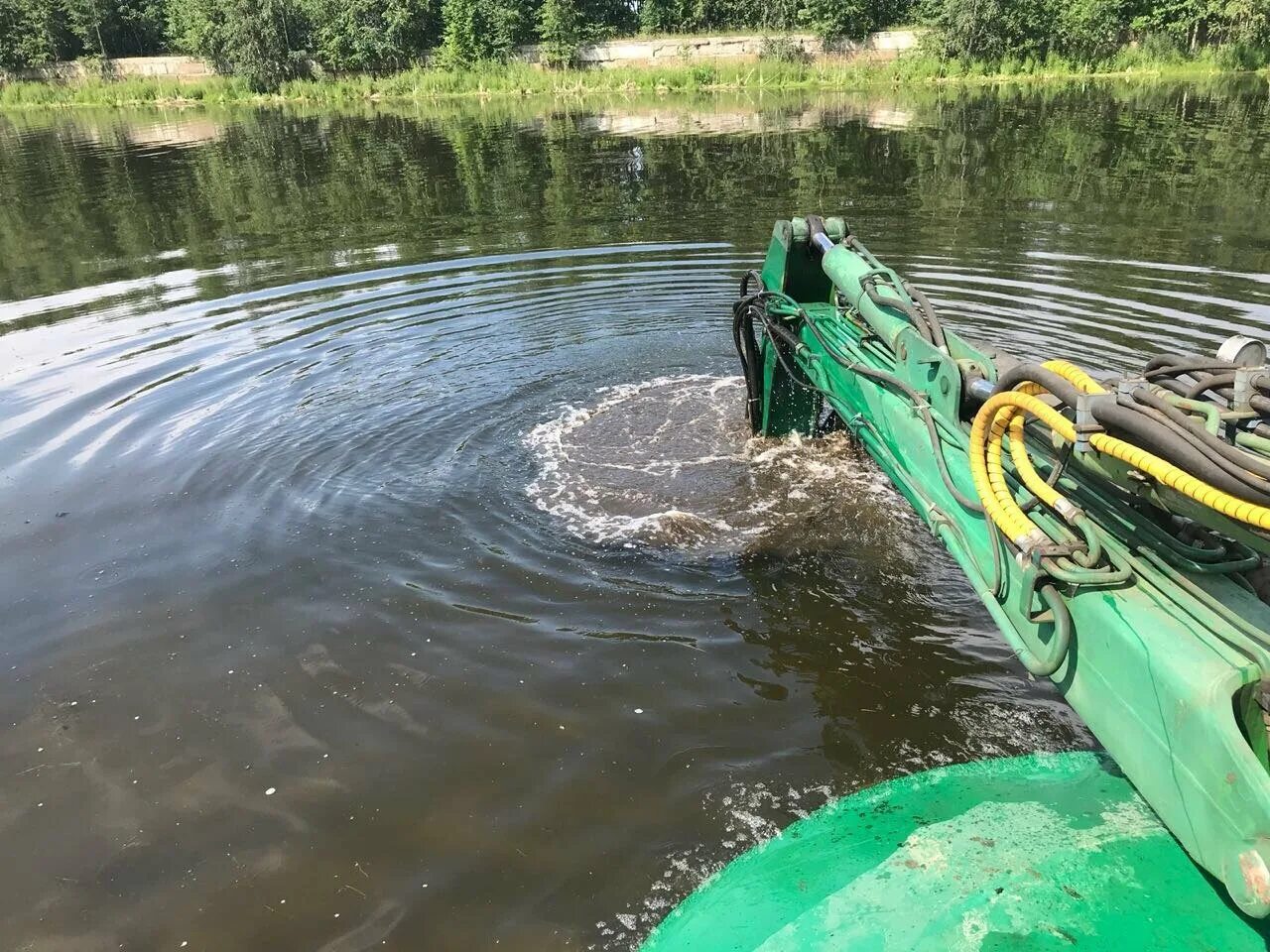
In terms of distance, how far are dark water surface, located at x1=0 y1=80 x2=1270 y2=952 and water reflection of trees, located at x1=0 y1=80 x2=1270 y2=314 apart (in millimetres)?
287

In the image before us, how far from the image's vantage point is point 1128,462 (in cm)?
202

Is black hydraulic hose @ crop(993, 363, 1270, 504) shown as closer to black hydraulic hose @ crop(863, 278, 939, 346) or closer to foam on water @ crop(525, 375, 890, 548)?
black hydraulic hose @ crop(863, 278, 939, 346)

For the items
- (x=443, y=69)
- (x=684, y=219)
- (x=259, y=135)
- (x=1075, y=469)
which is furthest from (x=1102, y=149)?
(x=443, y=69)

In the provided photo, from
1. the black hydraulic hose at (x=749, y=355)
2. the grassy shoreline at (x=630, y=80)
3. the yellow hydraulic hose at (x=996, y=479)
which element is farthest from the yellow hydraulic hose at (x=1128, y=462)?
the grassy shoreline at (x=630, y=80)

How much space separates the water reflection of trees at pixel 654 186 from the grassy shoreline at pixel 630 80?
11605 millimetres

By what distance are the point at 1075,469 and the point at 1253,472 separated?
2.79ft

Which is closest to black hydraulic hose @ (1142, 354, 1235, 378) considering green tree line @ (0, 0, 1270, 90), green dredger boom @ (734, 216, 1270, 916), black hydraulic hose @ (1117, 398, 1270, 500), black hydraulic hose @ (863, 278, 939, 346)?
green dredger boom @ (734, 216, 1270, 916)

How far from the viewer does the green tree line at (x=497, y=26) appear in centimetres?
4059

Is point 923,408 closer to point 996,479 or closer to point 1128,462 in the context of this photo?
point 996,479

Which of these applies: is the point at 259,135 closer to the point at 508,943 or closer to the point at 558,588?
the point at 558,588

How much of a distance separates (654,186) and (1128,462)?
1547cm

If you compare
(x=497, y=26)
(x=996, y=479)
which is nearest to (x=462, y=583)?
(x=996, y=479)

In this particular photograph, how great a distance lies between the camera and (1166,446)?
1.87 metres

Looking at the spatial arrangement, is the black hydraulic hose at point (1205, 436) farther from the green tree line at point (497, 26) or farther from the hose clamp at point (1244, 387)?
the green tree line at point (497, 26)
